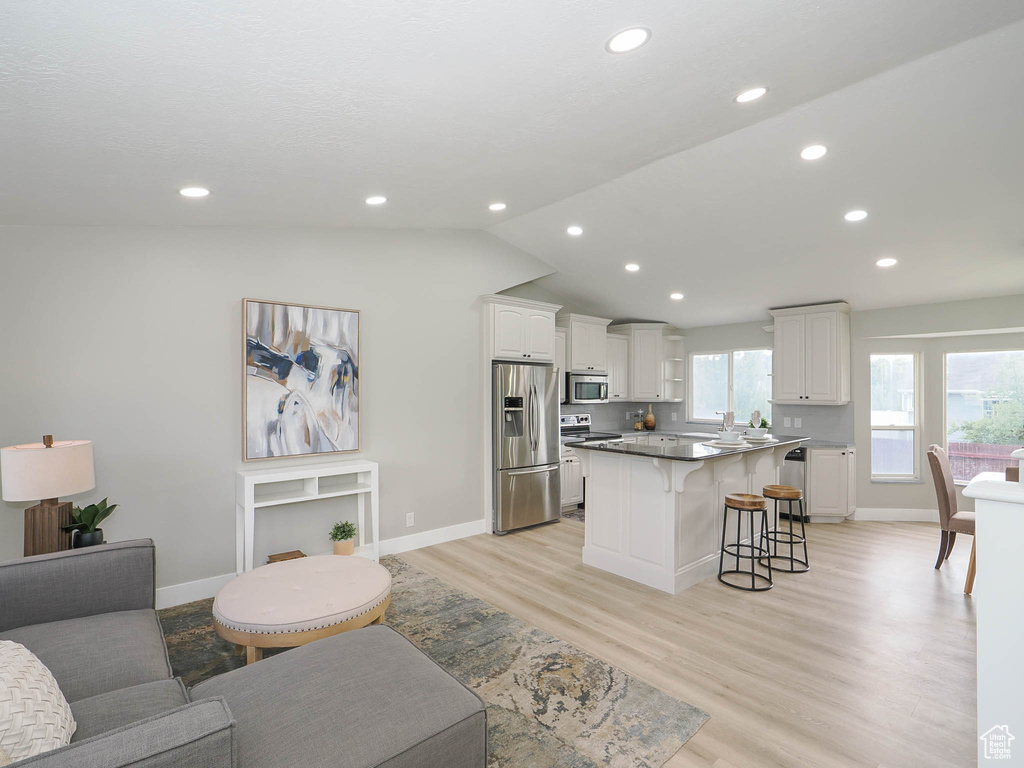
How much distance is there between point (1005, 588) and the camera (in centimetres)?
149

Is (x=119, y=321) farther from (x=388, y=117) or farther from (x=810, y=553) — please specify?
(x=810, y=553)

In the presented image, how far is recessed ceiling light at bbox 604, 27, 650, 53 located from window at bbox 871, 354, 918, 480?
541 centimetres

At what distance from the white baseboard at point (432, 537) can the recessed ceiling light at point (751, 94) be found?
4011 mm

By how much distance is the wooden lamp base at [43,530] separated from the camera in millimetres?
2562

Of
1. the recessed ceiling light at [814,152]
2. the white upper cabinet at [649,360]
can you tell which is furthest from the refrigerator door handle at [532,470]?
the recessed ceiling light at [814,152]

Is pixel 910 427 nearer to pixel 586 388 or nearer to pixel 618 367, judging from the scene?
pixel 618 367

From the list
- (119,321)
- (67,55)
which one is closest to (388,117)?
(67,55)

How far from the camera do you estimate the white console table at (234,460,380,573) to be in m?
3.48

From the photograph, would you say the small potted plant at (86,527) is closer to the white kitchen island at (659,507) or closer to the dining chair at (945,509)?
the white kitchen island at (659,507)

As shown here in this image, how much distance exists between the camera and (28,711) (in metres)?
1.22

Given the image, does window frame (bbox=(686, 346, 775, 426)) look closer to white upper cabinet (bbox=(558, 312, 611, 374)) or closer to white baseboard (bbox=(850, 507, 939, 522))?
white upper cabinet (bbox=(558, 312, 611, 374))

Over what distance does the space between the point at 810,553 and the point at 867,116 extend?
3.51m

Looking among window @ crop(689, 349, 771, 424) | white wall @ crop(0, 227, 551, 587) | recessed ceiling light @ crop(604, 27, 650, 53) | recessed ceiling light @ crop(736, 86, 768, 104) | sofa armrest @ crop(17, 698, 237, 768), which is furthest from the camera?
window @ crop(689, 349, 771, 424)

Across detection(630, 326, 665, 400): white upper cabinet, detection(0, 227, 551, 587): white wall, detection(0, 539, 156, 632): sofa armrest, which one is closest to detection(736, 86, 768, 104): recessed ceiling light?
detection(0, 227, 551, 587): white wall
